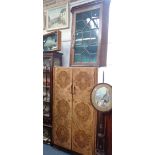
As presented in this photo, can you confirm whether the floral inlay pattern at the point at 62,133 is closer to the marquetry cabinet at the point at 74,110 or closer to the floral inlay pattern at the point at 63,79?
the marquetry cabinet at the point at 74,110

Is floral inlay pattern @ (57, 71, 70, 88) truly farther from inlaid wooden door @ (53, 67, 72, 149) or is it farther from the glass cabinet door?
the glass cabinet door

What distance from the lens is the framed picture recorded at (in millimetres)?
3459

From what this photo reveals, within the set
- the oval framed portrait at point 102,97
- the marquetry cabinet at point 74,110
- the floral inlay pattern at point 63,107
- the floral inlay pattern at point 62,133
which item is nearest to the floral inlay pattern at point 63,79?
the marquetry cabinet at point 74,110

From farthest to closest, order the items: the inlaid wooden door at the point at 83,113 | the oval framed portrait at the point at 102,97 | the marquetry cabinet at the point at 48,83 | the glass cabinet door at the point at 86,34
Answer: the marquetry cabinet at the point at 48,83 < the glass cabinet door at the point at 86,34 < the inlaid wooden door at the point at 83,113 < the oval framed portrait at the point at 102,97

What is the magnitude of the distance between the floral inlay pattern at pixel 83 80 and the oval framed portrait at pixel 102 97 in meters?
0.18

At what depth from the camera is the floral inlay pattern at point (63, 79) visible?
10.2 feet

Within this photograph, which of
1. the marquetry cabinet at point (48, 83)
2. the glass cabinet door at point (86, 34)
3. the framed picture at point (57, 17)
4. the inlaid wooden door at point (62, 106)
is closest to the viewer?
the glass cabinet door at point (86, 34)

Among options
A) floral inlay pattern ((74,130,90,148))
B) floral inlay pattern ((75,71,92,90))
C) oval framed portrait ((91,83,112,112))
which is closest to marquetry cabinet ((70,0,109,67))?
floral inlay pattern ((75,71,92,90))

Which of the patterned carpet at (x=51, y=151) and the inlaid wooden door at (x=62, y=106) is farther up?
the inlaid wooden door at (x=62, y=106)

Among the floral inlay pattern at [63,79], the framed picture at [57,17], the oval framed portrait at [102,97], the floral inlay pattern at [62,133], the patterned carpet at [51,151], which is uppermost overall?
the framed picture at [57,17]

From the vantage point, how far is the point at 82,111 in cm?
294

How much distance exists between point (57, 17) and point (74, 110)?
1764 millimetres
